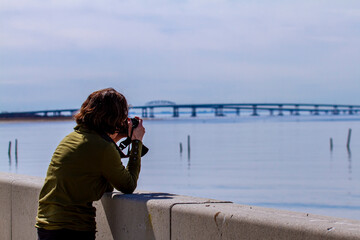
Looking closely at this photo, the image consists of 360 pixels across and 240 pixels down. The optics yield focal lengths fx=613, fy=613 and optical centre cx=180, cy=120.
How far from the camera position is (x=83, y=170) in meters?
3.76

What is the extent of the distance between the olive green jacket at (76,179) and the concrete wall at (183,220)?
1.16 ft

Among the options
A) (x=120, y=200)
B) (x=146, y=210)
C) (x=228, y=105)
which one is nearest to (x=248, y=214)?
(x=146, y=210)

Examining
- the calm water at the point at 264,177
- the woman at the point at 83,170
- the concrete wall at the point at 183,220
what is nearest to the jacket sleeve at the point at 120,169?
the woman at the point at 83,170

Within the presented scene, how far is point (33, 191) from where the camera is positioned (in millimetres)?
4898

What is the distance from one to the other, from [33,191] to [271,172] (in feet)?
116

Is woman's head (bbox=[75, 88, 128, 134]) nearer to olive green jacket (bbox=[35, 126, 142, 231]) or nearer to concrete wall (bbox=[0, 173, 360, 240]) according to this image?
olive green jacket (bbox=[35, 126, 142, 231])

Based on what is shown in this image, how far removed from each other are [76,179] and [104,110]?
458 millimetres

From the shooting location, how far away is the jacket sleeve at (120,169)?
3.80 m

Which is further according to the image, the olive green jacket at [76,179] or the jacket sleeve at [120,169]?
the jacket sleeve at [120,169]

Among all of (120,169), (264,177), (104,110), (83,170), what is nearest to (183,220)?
(120,169)

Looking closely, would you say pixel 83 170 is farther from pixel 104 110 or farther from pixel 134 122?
pixel 134 122

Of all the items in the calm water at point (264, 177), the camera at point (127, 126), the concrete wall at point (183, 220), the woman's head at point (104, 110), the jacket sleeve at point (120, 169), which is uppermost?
the woman's head at point (104, 110)

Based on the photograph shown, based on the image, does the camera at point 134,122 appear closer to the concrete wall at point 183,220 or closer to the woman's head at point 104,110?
the woman's head at point 104,110

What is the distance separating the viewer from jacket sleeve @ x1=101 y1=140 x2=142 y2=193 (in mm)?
3802
